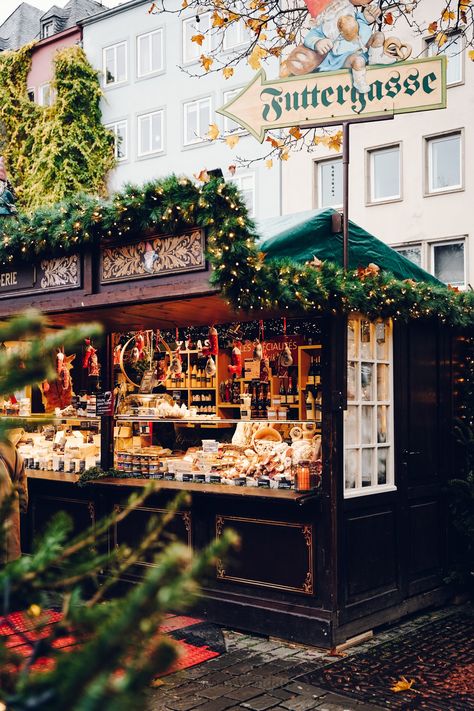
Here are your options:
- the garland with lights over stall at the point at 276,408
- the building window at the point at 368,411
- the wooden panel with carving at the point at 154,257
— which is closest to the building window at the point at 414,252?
the garland with lights over stall at the point at 276,408

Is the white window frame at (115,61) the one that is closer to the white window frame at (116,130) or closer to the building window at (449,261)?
the white window frame at (116,130)

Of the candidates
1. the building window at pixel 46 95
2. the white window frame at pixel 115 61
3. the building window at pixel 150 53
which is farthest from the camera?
the building window at pixel 46 95

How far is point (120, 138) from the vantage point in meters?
25.0

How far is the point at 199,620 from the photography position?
22.2ft

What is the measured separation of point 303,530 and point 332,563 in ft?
1.16

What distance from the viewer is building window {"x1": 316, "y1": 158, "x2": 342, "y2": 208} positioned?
803 inches

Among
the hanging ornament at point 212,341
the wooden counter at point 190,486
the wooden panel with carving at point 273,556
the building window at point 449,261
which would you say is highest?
the building window at point 449,261

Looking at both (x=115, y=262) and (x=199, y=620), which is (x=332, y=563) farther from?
(x=115, y=262)

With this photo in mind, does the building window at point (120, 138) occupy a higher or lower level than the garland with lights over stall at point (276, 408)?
higher

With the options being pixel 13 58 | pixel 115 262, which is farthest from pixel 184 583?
pixel 13 58

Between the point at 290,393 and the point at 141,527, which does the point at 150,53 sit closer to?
the point at 290,393

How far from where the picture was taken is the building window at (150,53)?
78.4 feet

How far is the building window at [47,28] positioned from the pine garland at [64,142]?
475cm

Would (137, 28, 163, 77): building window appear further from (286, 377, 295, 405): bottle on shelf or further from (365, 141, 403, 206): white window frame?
(286, 377, 295, 405): bottle on shelf
